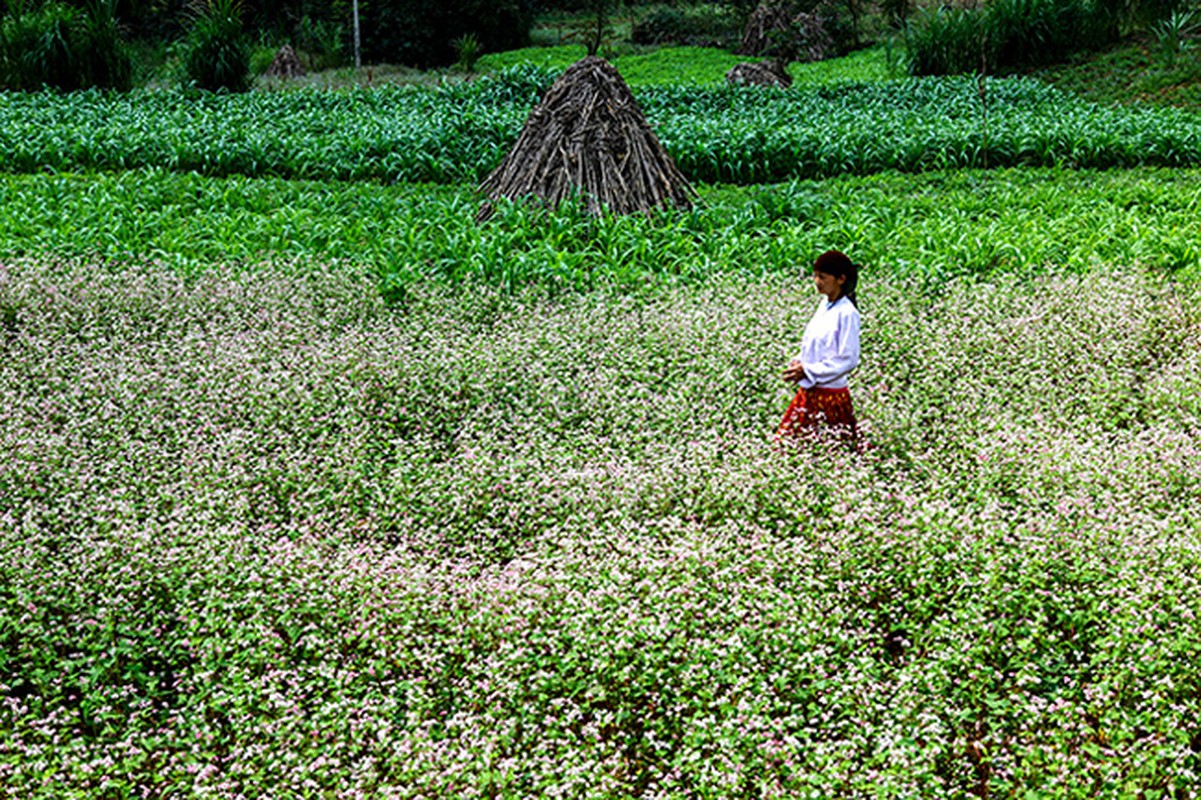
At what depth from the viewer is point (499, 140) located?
1455cm

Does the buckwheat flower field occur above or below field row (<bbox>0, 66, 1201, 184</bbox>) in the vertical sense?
below

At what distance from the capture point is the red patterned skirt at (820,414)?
5.96 m

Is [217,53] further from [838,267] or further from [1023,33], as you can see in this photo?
[838,267]

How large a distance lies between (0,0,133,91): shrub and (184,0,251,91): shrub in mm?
1351

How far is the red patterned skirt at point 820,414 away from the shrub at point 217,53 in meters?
17.2

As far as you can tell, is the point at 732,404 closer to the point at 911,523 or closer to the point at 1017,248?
the point at 911,523

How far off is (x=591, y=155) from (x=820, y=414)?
5.53 meters

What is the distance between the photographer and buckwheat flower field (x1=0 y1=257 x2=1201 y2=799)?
374 centimetres

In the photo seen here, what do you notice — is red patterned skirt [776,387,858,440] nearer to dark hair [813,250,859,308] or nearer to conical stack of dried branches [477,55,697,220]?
dark hair [813,250,859,308]

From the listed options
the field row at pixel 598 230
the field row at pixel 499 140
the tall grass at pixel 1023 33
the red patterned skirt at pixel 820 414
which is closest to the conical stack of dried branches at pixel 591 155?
the field row at pixel 598 230

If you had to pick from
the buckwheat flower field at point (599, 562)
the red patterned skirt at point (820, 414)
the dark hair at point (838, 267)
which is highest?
the dark hair at point (838, 267)

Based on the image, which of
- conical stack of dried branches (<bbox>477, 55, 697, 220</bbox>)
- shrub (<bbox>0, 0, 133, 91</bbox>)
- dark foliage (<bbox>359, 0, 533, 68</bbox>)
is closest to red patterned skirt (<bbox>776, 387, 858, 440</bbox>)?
conical stack of dried branches (<bbox>477, 55, 697, 220</bbox>)

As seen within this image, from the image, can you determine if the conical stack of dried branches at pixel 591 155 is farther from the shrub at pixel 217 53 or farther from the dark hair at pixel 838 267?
the shrub at pixel 217 53

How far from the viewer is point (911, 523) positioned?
16.0ft
